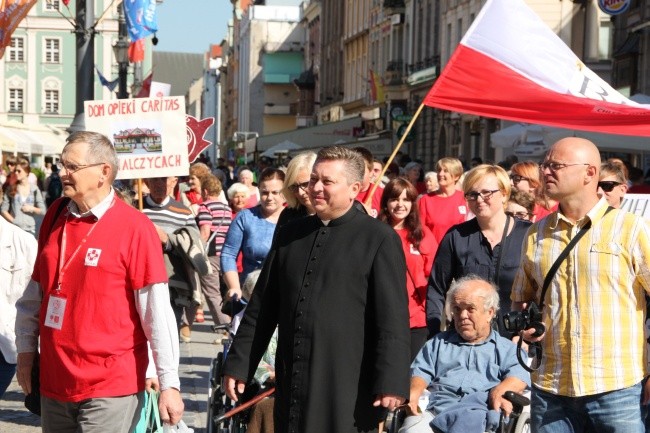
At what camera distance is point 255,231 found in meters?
9.90

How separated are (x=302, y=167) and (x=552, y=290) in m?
3.18

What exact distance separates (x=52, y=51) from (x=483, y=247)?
9367cm

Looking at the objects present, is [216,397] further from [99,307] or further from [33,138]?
[33,138]

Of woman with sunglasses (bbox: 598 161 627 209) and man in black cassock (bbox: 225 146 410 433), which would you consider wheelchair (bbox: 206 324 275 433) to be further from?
woman with sunglasses (bbox: 598 161 627 209)

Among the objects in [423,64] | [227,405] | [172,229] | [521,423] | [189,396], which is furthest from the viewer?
[423,64]

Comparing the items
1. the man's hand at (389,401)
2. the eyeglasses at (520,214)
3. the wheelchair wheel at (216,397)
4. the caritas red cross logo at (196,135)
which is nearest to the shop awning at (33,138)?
the caritas red cross logo at (196,135)

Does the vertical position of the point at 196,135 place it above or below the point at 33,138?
below

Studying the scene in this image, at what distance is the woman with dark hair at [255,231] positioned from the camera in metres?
9.84

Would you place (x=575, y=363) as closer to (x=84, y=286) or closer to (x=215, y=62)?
(x=84, y=286)

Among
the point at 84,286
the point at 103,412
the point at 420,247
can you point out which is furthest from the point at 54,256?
the point at 420,247

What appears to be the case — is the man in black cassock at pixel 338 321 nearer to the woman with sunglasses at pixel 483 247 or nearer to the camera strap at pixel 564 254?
the camera strap at pixel 564 254

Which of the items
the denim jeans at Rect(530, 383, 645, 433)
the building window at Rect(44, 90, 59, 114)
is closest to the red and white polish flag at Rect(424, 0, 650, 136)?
the denim jeans at Rect(530, 383, 645, 433)

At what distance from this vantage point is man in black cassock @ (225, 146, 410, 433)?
549 cm

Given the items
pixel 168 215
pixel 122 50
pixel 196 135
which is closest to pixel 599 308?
pixel 168 215
